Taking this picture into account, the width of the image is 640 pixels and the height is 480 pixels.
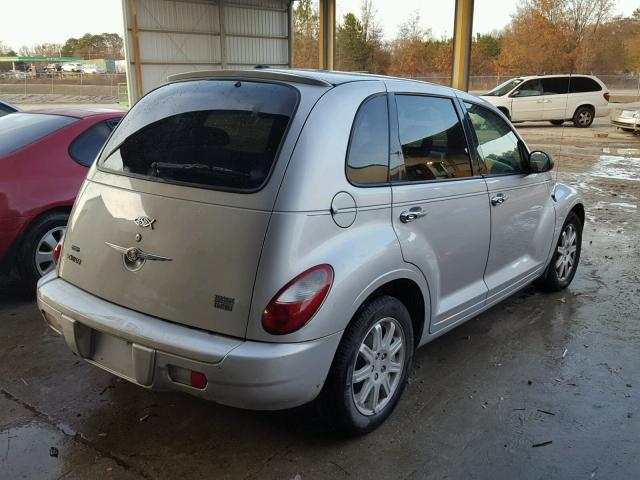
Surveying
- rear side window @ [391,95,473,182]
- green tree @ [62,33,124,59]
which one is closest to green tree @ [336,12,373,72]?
rear side window @ [391,95,473,182]

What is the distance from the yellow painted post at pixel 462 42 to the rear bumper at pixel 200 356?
57.7ft

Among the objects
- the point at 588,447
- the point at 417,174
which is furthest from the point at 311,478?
the point at 417,174

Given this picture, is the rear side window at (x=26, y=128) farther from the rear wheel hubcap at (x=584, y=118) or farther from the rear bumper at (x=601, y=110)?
the rear bumper at (x=601, y=110)

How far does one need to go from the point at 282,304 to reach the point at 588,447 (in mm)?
1735

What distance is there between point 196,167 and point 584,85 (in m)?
22.2

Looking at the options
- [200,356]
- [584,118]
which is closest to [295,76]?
[200,356]

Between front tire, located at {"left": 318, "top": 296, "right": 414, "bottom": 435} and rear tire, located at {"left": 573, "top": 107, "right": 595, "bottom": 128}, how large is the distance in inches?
847

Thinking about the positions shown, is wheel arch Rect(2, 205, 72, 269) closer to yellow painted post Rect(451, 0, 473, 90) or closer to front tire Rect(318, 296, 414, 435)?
front tire Rect(318, 296, 414, 435)

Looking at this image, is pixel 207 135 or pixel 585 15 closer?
pixel 207 135

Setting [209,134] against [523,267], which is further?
[523,267]

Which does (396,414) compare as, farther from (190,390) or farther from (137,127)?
(137,127)

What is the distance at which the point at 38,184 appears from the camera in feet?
15.4

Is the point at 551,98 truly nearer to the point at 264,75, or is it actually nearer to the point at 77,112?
the point at 77,112

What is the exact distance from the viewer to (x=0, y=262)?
4605 millimetres
